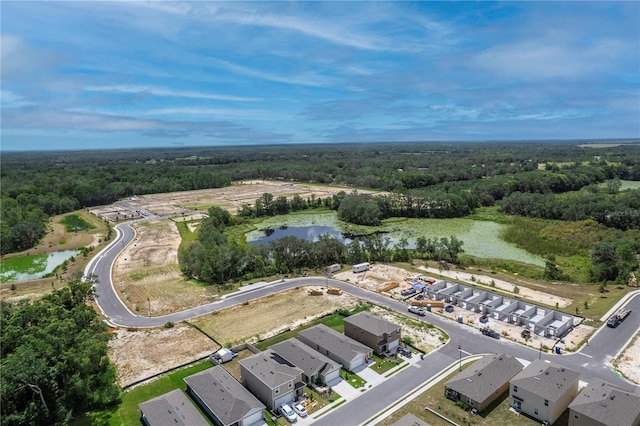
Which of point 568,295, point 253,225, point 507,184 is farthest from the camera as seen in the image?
point 507,184

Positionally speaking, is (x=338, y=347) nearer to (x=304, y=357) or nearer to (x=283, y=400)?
(x=304, y=357)

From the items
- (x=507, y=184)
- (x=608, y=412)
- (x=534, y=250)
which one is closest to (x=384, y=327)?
(x=608, y=412)

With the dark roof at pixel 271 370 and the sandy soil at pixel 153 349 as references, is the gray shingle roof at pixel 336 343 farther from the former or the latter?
the sandy soil at pixel 153 349

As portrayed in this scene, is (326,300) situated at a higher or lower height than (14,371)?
lower

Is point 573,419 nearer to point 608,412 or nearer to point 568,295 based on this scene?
point 608,412

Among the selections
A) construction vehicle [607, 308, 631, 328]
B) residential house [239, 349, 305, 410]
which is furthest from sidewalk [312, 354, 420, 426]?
construction vehicle [607, 308, 631, 328]

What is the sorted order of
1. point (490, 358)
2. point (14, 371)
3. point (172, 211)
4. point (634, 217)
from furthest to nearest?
point (172, 211)
point (634, 217)
point (490, 358)
point (14, 371)
